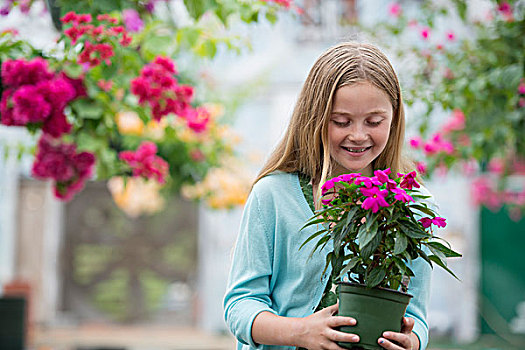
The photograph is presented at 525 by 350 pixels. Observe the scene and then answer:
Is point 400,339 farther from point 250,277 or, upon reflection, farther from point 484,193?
point 484,193

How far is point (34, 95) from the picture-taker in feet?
7.58

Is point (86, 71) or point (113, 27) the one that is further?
point (86, 71)

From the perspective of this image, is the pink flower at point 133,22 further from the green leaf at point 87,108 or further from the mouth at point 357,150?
the mouth at point 357,150

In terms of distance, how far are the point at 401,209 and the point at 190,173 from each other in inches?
131

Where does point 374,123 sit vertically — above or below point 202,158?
below

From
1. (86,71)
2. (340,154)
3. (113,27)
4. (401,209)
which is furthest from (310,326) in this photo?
(86,71)

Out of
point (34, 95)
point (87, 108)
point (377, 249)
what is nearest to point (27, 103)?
point (34, 95)

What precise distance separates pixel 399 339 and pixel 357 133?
39 cm

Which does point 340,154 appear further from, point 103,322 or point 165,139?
point 103,322

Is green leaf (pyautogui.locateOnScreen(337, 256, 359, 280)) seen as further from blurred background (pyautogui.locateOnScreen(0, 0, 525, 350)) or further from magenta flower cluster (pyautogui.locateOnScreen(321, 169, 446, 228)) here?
blurred background (pyautogui.locateOnScreen(0, 0, 525, 350))

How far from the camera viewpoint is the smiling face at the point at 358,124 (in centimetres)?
125

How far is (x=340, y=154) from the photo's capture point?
1.31 metres

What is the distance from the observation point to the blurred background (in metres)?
2.59

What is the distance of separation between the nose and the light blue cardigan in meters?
0.16
